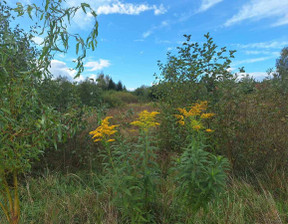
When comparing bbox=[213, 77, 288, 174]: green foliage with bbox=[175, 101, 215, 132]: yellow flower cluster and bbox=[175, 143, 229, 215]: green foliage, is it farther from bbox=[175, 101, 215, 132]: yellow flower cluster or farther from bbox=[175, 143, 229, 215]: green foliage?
bbox=[175, 143, 229, 215]: green foliage

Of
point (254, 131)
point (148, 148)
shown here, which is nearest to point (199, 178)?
point (148, 148)

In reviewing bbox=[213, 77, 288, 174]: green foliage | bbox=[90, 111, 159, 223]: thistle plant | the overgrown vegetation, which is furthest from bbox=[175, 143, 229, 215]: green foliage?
bbox=[213, 77, 288, 174]: green foliage

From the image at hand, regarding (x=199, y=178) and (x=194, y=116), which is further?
(x=194, y=116)

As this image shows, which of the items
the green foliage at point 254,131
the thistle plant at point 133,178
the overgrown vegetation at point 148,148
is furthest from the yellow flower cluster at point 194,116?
the green foliage at point 254,131

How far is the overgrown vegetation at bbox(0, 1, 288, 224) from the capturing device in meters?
1.91

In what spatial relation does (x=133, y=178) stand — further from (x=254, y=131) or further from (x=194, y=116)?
(x=254, y=131)

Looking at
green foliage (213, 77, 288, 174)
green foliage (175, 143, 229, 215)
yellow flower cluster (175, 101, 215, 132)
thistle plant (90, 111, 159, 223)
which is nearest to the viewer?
green foliage (175, 143, 229, 215)

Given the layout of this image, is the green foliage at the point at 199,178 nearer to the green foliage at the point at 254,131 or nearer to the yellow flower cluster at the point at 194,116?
the yellow flower cluster at the point at 194,116

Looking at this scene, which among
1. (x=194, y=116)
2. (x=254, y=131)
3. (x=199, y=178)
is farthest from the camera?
(x=254, y=131)

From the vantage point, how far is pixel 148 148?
2.05 meters

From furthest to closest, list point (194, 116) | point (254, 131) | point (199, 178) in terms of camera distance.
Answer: point (254, 131), point (194, 116), point (199, 178)

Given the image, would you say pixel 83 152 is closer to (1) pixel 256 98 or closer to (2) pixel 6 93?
(2) pixel 6 93

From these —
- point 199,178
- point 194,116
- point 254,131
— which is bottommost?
point 199,178

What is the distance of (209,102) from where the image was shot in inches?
137
